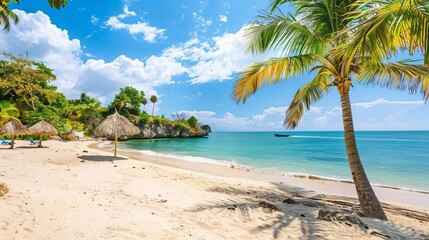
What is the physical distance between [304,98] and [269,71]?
1940 mm

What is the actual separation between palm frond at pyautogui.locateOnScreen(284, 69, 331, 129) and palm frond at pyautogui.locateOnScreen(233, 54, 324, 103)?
837 mm

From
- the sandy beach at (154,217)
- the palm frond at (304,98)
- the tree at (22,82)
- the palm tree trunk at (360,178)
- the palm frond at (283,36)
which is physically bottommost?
the sandy beach at (154,217)

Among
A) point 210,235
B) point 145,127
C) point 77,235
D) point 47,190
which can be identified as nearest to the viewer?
point 77,235

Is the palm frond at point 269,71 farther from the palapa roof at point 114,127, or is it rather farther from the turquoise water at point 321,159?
the palapa roof at point 114,127

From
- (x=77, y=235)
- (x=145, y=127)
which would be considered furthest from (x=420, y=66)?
(x=145, y=127)

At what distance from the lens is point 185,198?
5.74m

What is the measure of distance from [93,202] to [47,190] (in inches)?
58.0

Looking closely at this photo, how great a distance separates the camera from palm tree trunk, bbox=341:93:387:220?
4988 millimetres

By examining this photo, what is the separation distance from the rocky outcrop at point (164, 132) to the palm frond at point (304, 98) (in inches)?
1680

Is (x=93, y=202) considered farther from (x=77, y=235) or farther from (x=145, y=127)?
(x=145, y=127)

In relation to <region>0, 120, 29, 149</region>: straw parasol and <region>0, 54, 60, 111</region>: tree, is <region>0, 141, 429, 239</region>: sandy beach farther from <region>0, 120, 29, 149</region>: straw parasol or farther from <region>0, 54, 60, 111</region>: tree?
<region>0, 54, 60, 111</region>: tree

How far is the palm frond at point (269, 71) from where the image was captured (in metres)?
5.39

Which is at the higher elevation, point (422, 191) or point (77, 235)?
point (77, 235)

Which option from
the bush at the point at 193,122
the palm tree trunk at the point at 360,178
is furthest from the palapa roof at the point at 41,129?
the bush at the point at 193,122
